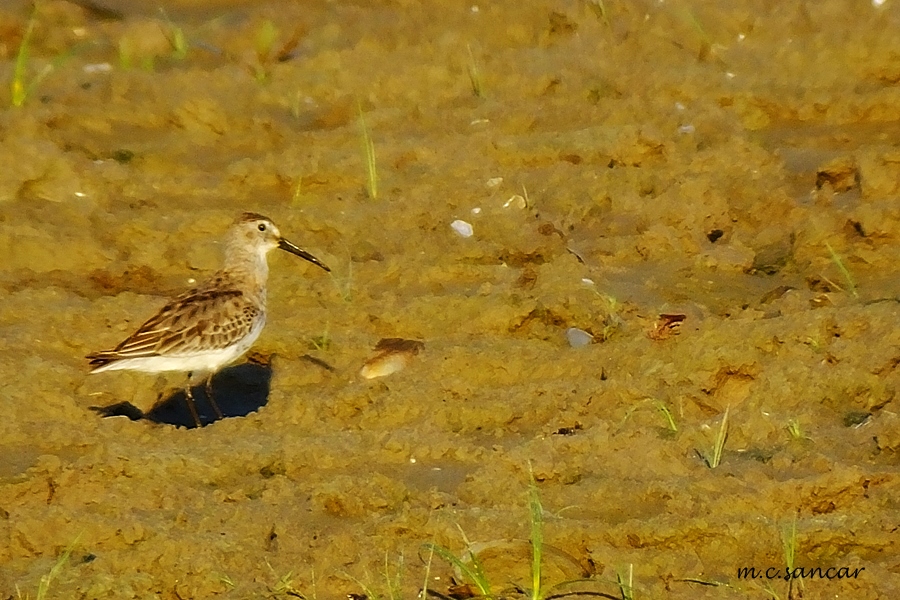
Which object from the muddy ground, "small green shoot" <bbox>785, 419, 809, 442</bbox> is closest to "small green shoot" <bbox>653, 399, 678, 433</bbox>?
the muddy ground

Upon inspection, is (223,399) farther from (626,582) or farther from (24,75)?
(24,75)

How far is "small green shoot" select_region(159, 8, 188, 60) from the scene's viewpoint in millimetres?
10172

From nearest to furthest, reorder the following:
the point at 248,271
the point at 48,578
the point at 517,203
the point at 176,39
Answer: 1. the point at 48,578
2. the point at 248,271
3. the point at 517,203
4. the point at 176,39

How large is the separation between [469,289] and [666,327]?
1.01 m

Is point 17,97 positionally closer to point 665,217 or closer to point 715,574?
point 665,217

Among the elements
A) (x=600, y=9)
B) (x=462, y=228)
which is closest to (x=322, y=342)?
(x=462, y=228)

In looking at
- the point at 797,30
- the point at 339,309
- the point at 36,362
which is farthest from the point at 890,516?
the point at 797,30

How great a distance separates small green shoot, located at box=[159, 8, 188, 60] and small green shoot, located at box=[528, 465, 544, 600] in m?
5.58

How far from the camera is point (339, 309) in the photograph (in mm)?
7324

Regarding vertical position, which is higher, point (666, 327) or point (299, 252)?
point (666, 327)

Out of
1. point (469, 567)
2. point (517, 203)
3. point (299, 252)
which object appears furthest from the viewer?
point (517, 203)

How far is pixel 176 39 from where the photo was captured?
33.5 feet

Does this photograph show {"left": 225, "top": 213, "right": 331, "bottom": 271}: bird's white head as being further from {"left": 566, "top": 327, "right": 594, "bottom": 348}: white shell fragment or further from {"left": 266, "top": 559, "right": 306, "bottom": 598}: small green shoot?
{"left": 266, "top": 559, "right": 306, "bottom": 598}: small green shoot

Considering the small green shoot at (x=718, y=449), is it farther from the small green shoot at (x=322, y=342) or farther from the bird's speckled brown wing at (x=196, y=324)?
the bird's speckled brown wing at (x=196, y=324)
